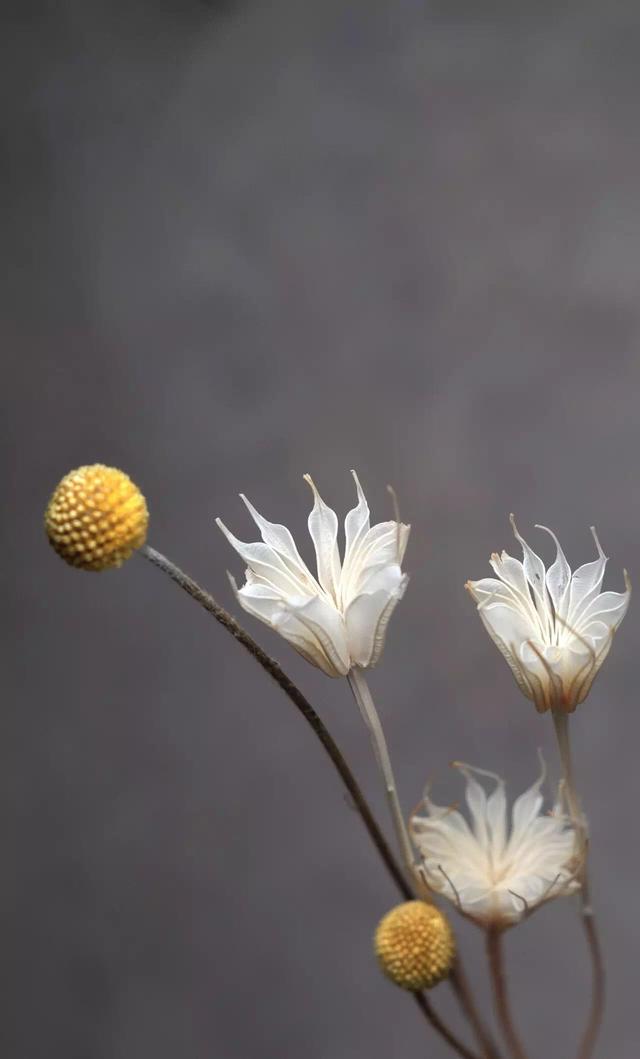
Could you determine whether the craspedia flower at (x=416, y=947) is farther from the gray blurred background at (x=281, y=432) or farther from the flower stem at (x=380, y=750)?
the gray blurred background at (x=281, y=432)

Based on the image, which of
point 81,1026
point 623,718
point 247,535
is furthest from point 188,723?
point 623,718

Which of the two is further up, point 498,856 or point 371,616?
point 371,616

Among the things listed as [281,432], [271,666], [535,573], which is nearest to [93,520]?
[271,666]

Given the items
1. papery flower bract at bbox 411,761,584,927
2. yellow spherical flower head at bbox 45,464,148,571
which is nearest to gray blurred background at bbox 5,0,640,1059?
papery flower bract at bbox 411,761,584,927

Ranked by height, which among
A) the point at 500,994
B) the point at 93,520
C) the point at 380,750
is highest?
the point at 93,520

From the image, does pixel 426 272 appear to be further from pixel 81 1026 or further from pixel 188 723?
pixel 81 1026

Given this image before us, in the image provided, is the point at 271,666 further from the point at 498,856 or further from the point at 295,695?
the point at 498,856
